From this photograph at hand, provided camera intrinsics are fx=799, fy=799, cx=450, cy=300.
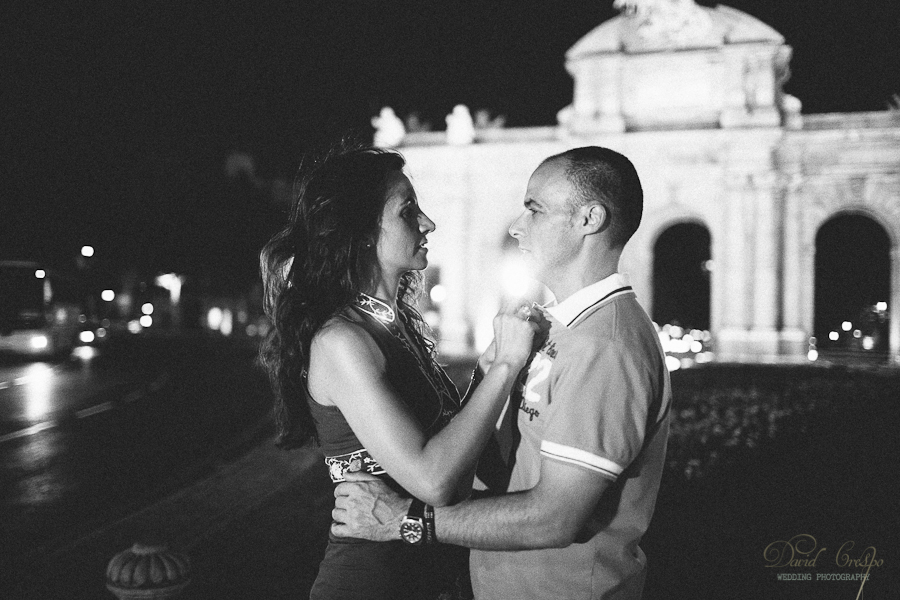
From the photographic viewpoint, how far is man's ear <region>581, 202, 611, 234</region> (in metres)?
2.56

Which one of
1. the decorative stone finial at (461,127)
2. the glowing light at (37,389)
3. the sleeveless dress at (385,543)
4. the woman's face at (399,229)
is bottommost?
the glowing light at (37,389)

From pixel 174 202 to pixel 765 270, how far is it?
31034 mm

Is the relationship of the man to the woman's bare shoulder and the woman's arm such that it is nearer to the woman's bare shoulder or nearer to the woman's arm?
the woman's arm

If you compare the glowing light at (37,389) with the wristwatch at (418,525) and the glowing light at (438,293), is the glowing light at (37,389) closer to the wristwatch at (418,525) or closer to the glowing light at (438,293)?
the wristwatch at (418,525)

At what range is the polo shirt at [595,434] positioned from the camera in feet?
7.20

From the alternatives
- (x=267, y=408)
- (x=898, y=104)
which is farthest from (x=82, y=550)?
(x=898, y=104)

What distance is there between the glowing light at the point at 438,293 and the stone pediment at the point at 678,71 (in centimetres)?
1035

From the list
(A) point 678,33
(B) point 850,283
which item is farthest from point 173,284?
(B) point 850,283

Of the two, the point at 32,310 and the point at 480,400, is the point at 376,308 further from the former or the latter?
the point at 32,310

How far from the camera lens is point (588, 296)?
253 cm

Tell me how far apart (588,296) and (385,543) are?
42.3 inches

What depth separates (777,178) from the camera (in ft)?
113

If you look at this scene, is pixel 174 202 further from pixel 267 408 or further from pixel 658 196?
pixel 267 408

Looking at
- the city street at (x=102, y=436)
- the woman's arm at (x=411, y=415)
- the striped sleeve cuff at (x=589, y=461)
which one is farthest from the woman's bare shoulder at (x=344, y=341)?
the city street at (x=102, y=436)
